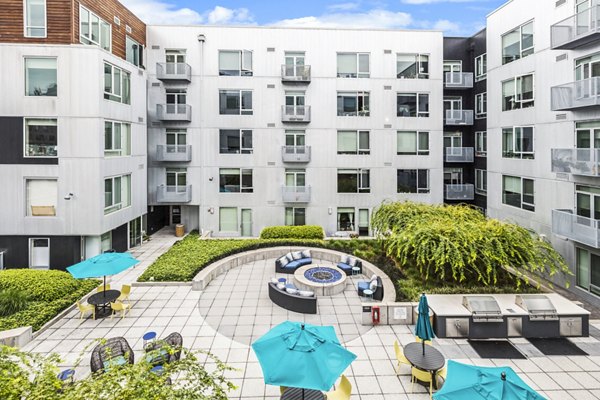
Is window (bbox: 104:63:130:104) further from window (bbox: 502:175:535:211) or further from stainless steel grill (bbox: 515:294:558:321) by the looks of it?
window (bbox: 502:175:535:211)

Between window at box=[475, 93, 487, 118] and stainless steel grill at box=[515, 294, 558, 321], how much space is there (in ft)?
60.4

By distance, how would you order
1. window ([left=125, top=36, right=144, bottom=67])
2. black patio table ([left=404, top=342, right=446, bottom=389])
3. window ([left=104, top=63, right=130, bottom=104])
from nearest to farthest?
black patio table ([left=404, top=342, right=446, bottom=389]) < window ([left=104, top=63, right=130, bottom=104]) < window ([left=125, top=36, right=144, bottom=67])

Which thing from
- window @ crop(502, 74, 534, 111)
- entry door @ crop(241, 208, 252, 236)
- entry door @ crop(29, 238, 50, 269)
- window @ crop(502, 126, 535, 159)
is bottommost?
entry door @ crop(29, 238, 50, 269)

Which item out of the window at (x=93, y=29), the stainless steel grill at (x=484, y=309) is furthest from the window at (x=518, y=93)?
the window at (x=93, y=29)

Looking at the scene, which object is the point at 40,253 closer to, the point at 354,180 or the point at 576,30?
the point at 354,180

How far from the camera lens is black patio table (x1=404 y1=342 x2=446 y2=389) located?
9406mm

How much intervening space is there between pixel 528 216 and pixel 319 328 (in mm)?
15455

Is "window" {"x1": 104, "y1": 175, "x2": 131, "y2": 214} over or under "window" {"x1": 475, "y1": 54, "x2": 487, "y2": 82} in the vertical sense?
under

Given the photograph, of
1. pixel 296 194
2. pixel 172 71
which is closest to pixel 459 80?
pixel 296 194

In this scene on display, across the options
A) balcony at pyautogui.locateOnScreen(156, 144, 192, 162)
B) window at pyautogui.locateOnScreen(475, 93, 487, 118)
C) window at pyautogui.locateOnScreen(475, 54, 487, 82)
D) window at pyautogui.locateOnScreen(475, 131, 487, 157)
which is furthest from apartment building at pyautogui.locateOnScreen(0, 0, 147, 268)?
window at pyautogui.locateOnScreen(475, 131, 487, 157)

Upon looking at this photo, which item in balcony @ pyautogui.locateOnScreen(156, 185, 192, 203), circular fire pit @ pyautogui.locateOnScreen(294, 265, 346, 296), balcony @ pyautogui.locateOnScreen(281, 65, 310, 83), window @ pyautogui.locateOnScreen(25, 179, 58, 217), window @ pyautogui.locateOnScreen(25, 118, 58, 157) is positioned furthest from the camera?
balcony @ pyautogui.locateOnScreen(156, 185, 192, 203)

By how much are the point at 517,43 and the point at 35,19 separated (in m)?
24.4

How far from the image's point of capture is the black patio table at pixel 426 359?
941cm

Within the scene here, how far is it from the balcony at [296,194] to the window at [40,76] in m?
14.4
